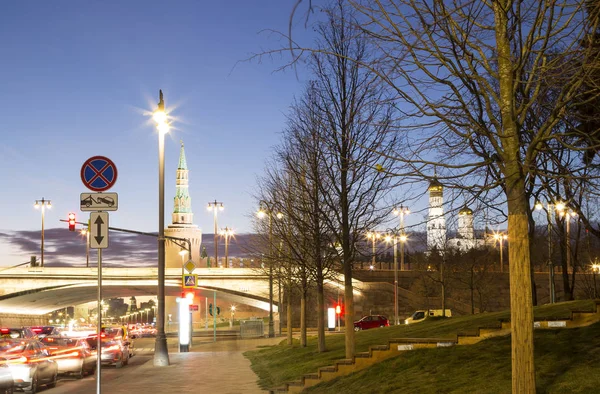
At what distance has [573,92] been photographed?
961 centimetres

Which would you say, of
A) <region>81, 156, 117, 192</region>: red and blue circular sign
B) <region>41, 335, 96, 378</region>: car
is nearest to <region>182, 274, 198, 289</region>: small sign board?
<region>41, 335, 96, 378</region>: car

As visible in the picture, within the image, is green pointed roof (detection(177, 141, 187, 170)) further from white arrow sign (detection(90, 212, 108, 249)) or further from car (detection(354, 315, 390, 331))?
white arrow sign (detection(90, 212, 108, 249))

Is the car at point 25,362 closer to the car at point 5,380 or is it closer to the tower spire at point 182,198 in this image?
the car at point 5,380

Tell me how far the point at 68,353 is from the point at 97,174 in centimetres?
1523

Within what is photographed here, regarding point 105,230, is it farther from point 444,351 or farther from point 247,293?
point 247,293

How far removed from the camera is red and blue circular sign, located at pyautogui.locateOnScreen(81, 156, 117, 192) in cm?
1459

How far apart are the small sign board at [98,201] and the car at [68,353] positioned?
1381 cm

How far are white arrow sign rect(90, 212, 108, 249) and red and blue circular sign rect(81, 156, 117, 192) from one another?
60 cm

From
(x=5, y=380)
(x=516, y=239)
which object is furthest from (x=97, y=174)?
(x=5, y=380)

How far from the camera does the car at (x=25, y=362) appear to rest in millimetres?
22016

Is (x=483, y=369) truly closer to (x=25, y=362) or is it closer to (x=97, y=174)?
(x=97, y=174)

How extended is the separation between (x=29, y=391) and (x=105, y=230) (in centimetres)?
1048

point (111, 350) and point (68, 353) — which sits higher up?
point (68, 353)

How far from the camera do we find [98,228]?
1423 centimetres
